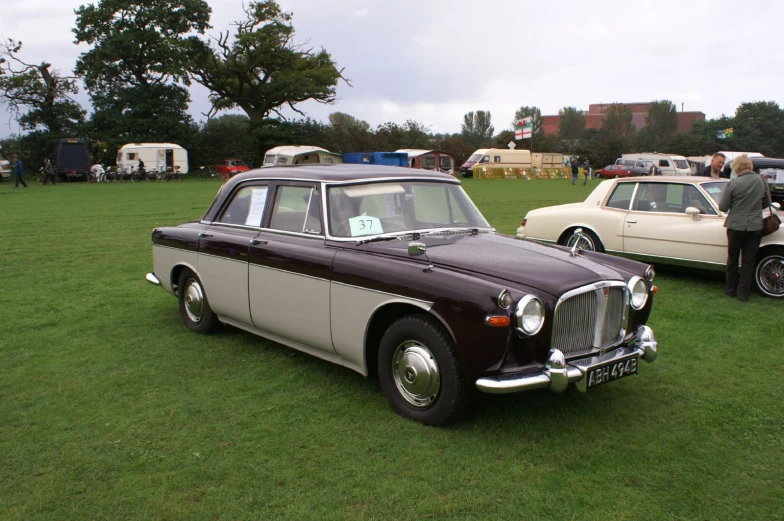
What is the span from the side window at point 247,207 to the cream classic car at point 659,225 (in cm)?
396

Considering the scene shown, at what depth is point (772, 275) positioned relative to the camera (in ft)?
25.1

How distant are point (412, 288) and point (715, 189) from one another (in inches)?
247

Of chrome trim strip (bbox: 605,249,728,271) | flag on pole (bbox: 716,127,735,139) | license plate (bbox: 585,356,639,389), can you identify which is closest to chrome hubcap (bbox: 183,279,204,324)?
license plate (bbox: 585,356,639,389)

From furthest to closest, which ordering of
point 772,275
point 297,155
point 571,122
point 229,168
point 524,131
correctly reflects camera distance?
point 571,122
point 524,131
point 229,168
point 297,155
point 772,275

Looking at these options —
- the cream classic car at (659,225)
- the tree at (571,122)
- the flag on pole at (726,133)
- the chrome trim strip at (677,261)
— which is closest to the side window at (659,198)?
the cream classic car at (659,225)

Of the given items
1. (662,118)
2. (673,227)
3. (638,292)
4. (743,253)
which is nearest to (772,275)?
(743,253)

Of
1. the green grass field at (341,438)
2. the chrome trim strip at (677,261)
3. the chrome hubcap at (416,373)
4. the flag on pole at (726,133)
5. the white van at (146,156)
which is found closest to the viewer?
the green grass field at (341,438)

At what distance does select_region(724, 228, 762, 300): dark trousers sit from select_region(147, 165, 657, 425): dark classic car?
11.0 ft

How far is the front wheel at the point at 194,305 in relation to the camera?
6.11m

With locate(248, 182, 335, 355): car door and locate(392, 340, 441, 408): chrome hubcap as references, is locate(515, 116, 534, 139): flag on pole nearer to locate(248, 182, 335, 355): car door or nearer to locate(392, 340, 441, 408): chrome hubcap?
locate(248, 182, 335, 355): car door

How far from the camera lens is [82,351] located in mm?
5762

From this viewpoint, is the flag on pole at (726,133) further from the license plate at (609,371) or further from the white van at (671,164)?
the license plate at (609,371)

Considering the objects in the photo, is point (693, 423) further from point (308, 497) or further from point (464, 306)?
point (308, 497)

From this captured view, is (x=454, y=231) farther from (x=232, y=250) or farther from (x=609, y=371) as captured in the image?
(x=232, y=250)
